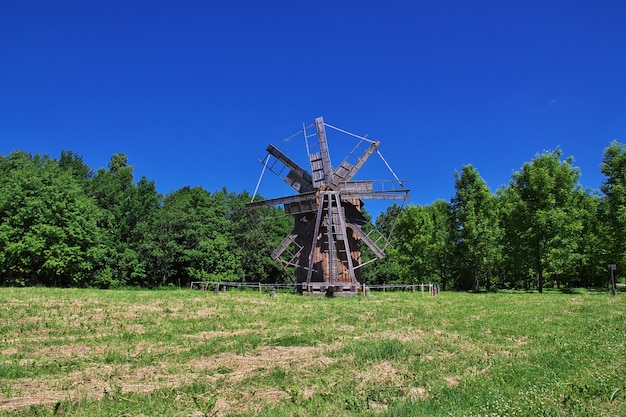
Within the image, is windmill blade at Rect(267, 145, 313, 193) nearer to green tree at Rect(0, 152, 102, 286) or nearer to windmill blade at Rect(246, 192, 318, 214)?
windmill blade at Rect(246, 192, 318, 214)

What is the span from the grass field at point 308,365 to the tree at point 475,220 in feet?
97.5

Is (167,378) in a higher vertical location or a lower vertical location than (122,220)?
lower

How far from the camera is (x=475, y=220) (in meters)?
46.8

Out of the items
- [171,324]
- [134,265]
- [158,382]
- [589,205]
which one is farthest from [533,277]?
[158,382]

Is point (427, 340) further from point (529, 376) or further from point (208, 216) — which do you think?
point (208, 216)

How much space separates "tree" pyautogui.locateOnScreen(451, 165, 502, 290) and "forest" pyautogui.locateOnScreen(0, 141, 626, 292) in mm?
131

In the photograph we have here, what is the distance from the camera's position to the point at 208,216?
192 ft

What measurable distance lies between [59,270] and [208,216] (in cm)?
1923

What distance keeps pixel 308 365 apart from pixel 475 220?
4131cm

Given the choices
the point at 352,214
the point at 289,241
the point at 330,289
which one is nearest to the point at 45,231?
the point at 289,241

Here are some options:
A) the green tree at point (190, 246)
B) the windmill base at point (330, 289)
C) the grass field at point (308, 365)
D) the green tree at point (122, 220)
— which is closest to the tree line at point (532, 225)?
the windmill base at point (330, 289)

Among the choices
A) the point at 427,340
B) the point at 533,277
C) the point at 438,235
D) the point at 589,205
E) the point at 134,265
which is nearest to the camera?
the point at 427,340

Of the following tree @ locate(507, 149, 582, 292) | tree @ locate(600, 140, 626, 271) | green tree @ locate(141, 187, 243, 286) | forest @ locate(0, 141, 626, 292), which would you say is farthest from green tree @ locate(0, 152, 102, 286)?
tree @ locate(600, 140, 626, 271)

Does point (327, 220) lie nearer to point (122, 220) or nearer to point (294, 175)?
point (294, 175)
